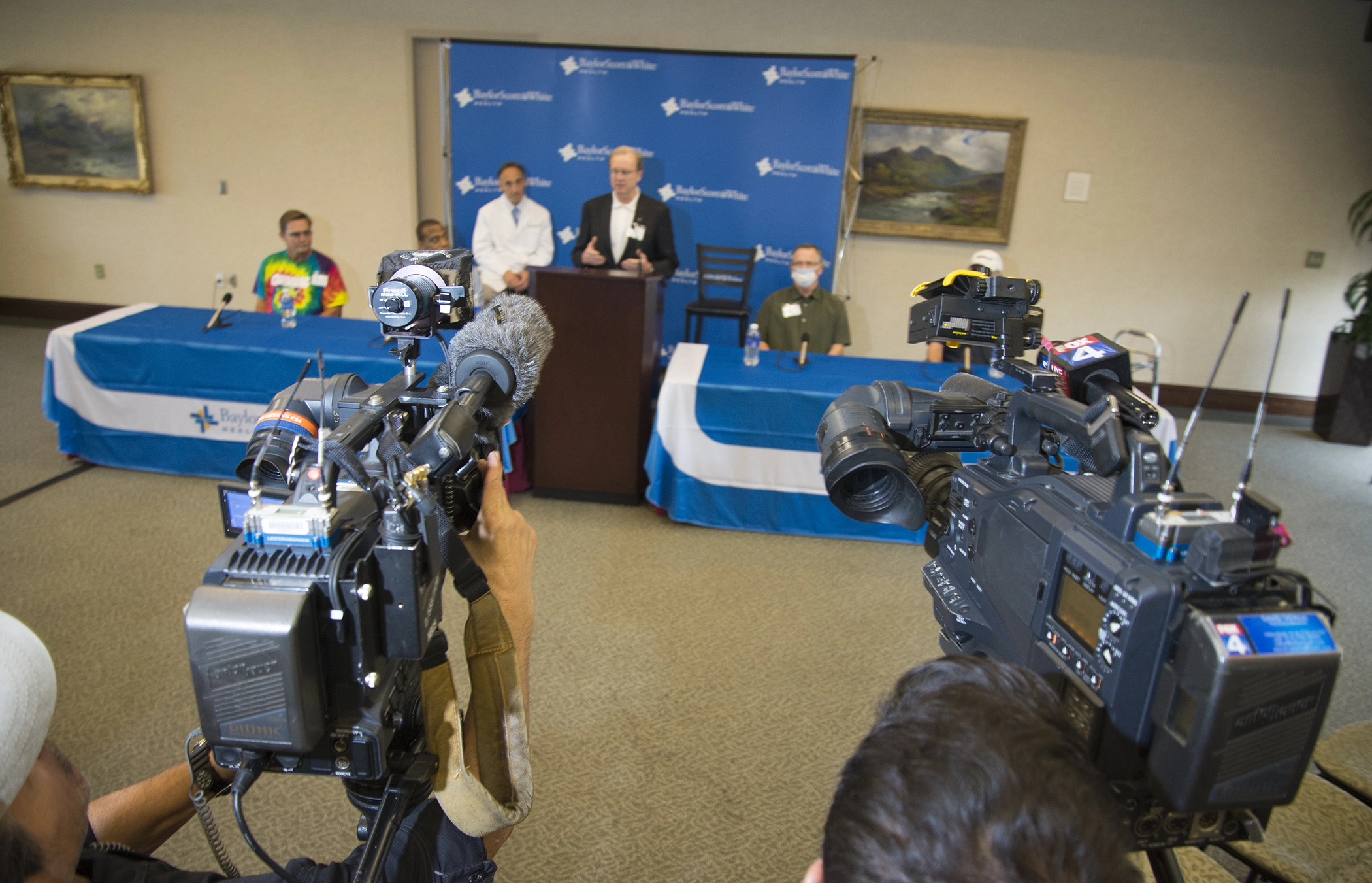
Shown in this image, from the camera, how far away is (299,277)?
4352 mm

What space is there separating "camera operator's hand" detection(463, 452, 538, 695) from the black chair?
4108 mm

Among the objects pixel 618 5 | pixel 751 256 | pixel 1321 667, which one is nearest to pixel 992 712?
pixel 1321 667

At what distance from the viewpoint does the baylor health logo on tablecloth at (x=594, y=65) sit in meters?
5.41

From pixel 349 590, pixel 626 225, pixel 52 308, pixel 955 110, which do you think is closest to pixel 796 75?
pixel 955 110

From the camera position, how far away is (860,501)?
1164mm

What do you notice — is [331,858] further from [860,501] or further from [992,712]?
[992,712]

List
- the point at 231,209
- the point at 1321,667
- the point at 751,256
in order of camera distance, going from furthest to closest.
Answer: the point at 231,209, the point at 751,256, the point at 1321,667

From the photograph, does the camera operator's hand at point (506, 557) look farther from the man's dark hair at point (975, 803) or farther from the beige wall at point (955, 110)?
the beige wall at point (955, 110)

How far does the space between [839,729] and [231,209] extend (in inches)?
247

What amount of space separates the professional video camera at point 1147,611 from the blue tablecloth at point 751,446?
2181mm

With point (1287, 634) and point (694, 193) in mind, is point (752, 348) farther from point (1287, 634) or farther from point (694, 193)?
point (1287, 634)

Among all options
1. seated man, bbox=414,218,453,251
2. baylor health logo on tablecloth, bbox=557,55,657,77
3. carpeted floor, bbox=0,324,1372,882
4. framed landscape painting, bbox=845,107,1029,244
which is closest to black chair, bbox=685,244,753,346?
framed landscape painting, bbox=845,107,1029,244

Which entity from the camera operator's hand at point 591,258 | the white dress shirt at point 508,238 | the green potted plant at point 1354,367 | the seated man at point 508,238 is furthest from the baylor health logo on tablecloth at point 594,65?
the green potted plant at point 1354,367

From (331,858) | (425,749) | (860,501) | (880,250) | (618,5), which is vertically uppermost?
(618,5)
